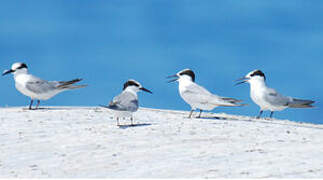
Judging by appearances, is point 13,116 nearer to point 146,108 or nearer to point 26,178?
point 146,108

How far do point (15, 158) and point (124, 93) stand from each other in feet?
9.73

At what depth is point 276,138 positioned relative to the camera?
1014cm

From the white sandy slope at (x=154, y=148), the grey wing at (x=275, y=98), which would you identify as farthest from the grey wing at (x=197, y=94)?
the grey wing at (x=275, y=98)

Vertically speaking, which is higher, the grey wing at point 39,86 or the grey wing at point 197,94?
the grey wing at point 39,86

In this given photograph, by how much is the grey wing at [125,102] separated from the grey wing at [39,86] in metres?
3.24

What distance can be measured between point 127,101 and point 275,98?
162 inches

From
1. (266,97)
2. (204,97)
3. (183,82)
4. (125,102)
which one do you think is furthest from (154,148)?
(266,97)

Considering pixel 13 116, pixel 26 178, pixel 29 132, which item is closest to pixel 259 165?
pixel 26 178

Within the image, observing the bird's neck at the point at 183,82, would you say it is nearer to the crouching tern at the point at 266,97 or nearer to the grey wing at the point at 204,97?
the grey wing at the point at 204,97

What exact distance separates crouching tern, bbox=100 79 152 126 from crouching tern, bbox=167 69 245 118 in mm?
1276

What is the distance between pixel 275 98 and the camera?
1307 centimetres

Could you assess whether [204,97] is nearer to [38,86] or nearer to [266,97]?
[266,97]

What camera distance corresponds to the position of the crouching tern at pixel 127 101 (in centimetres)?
1050

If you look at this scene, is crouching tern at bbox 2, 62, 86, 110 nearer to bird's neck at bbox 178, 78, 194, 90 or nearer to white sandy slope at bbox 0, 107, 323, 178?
white sandy slope at bbox 0, 107, 323, 178
